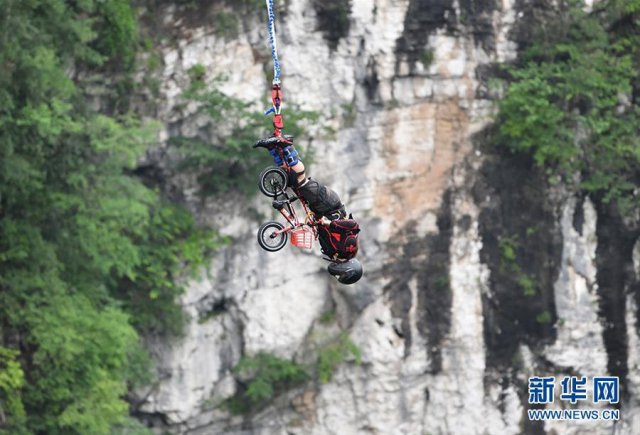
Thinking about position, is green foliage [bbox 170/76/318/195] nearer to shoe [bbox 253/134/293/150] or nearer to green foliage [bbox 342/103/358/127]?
green foliage [bbox 342/103/358/127]

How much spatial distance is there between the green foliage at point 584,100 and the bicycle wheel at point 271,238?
33.5 feet

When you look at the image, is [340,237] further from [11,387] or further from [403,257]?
[403,257]

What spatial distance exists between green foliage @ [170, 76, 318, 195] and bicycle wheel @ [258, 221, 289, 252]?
784cm

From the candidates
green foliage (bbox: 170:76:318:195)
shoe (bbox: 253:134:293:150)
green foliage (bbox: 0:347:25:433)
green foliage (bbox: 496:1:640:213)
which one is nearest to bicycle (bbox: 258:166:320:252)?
shoe (bbox: 253:134:293:150)

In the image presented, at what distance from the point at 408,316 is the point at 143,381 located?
4920 millimetres

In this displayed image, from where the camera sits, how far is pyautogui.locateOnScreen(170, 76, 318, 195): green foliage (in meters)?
22.3

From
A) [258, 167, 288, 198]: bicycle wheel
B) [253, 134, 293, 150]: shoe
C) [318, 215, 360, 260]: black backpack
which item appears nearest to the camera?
[253, 134, 293, 150]: shoe

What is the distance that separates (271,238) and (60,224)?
698 cm

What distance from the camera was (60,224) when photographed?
20.5m

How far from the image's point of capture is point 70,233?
2058cm

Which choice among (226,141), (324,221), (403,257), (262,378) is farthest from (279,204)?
(403,257)

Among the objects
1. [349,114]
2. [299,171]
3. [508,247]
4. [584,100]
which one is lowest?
[299,171]

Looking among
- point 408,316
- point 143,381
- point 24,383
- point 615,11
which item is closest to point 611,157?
point 615,11

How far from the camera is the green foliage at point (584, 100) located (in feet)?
77.8
